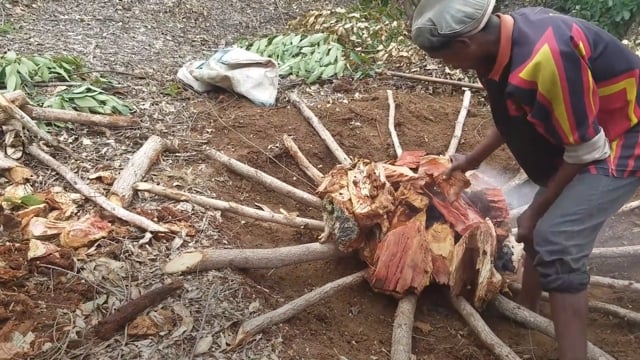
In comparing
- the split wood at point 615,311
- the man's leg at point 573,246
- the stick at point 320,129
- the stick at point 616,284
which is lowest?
the stick at point 320,129

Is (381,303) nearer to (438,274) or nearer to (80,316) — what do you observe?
(438,274)

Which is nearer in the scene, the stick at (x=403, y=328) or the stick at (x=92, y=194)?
the stick at (x=403, y=328)

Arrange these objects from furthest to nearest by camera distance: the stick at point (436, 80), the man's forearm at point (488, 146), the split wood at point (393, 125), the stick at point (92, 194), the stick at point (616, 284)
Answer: the stick at point (436, 80), the split wood at point (393, 125), the stick at point (92, 194), the stick at point (616, 284), the man's forearm at point (488, 146)

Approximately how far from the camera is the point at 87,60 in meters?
5.07

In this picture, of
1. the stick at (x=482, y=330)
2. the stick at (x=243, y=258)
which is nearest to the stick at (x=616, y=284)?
the stick at (x=482, y=330)

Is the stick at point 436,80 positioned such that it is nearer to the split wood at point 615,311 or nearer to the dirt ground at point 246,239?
the dirt ground at point 246,239

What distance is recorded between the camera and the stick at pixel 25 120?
11.6 feet

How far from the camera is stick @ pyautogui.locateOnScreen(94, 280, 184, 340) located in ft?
8.30

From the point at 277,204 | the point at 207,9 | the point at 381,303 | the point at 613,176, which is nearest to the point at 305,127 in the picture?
the point at 277,204

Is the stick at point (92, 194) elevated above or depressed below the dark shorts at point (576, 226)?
below

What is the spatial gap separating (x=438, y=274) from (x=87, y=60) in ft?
11.8

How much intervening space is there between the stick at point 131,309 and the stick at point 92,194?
1.46 ft

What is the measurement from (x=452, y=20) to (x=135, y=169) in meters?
2.22

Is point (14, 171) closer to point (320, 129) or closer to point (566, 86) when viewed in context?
point (320, 129)
